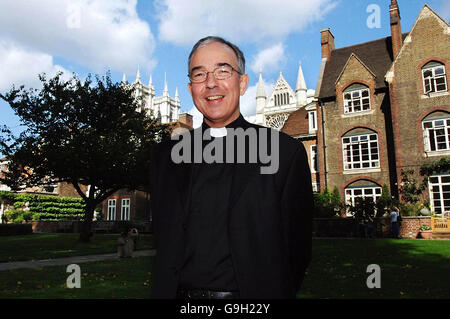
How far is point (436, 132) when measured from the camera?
26172 millimetres

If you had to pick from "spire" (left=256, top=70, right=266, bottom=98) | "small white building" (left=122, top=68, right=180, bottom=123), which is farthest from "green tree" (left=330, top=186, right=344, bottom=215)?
"small white building" (left=122, top=68, right=180, bottom=123)

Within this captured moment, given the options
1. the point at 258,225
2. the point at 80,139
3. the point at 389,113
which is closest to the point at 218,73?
the point at 258,225

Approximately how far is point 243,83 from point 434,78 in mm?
28881

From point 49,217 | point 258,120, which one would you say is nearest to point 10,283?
point 49,217

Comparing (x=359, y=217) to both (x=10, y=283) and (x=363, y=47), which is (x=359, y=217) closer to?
(x=363, y=47)

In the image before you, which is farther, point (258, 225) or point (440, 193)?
point (440, 193)

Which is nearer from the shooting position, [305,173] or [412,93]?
[305,173]

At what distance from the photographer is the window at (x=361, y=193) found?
2805 centimetres

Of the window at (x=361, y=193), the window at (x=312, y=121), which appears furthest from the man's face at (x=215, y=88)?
the window at (x=312, y=121)

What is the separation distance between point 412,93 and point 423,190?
7.33 m

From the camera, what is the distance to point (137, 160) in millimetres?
22391

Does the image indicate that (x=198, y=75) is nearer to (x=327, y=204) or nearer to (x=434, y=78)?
(x=327, y=204)

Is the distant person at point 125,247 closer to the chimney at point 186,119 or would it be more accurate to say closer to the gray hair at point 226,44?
the gray hair at point 226,44

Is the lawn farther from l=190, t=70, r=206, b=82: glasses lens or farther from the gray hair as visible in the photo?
l=190, t=70, r=206, b=82: glasses lens
